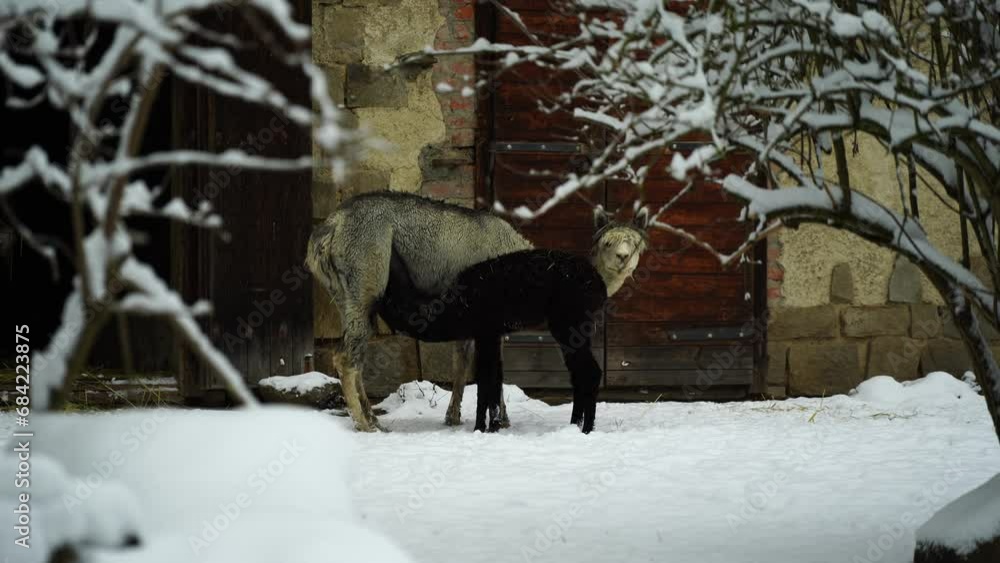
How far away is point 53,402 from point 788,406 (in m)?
6.20

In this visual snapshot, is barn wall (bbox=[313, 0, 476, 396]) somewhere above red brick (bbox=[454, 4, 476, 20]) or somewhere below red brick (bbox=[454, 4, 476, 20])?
below

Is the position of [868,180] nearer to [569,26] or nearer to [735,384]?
[735,384]

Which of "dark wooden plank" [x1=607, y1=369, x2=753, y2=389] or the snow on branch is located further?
"dark wooden plank" [x1=607, y1=369, x2=753, y2=389]

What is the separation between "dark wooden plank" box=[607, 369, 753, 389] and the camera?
25.9ft

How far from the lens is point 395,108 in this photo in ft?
25.2

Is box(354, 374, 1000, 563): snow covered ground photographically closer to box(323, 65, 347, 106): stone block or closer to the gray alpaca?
the gray alpaca

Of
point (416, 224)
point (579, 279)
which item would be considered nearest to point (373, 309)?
point (416, 224)

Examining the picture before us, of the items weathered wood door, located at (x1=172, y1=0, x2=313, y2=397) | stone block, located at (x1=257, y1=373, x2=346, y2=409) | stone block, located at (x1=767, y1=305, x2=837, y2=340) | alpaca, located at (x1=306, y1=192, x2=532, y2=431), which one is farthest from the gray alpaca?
stone block, located at (x1=767, y1=305, x2=837, y2=340)

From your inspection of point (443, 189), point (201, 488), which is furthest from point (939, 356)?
point (201, 488)

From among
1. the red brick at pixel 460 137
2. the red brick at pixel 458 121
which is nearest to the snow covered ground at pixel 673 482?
the red brick at pixel 460 137

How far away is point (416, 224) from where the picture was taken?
6.49 metres

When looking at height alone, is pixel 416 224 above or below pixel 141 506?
above

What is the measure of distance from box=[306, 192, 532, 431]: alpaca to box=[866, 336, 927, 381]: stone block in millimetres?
2961

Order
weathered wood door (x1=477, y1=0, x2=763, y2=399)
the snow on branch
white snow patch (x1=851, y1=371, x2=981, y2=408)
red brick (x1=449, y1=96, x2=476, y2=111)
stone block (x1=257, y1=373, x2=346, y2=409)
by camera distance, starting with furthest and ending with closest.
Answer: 1. weathered wood door (x1=477, y1=0, x2=763, y2=399)
2. red brick (x1=449, y1=96, x2=476, y2=111)
3. white snow patch (x1=851, y1=371, x2=981, y2=408)
4. stone block (x1=257, y1=373, x2=346, y2=409)
5. the snow on branch
